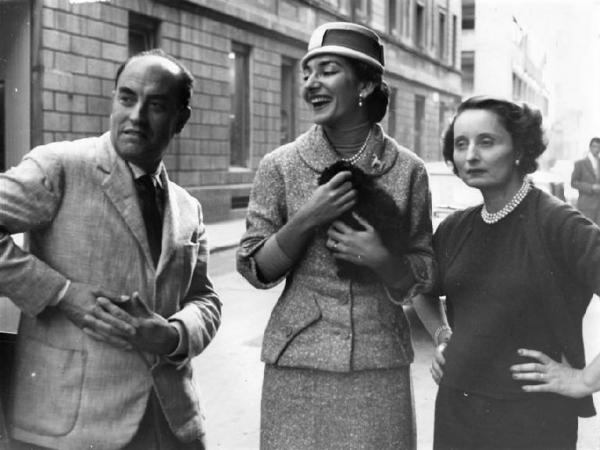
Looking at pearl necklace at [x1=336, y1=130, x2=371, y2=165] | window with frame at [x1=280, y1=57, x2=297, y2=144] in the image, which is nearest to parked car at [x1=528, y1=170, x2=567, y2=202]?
pearl necklace at [x1=336, y1=130, x2=371, y2=165]

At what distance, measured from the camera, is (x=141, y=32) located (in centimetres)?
1372

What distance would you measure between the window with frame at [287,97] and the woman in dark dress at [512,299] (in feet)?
54.1

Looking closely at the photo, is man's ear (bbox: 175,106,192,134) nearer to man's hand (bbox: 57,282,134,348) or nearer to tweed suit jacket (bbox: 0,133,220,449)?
tweed suit jacket (bbox: 0,133,220,449)

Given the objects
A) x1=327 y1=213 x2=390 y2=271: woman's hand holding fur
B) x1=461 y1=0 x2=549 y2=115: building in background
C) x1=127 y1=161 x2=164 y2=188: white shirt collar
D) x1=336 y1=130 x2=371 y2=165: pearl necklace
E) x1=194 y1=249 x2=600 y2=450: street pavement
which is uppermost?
x1=461 y1=0 x2=549 y2=115: building in background

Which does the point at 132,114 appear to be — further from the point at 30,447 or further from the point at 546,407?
the point at 546,407

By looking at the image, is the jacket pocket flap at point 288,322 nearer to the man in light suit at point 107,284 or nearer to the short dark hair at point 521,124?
the man in light suit at point 107,284

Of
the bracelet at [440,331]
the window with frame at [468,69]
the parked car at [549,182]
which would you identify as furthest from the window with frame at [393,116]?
the bracelet at [440,331]

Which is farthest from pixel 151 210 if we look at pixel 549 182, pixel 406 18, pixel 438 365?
pixel 406 18

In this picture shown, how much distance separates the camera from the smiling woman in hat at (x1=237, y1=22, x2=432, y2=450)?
75.7 inches

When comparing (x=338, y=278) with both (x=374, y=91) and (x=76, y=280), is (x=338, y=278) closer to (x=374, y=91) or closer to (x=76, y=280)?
(x=374, y=91)

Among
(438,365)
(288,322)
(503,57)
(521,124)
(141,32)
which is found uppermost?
(141,32)

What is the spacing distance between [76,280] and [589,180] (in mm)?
9941

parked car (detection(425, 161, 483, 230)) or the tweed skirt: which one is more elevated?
parked car (detection(425, 161, 483, 230))

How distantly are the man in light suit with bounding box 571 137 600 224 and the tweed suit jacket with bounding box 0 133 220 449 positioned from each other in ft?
31.7
